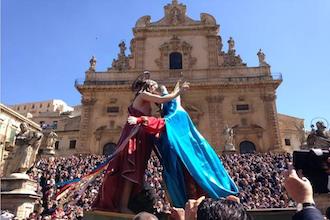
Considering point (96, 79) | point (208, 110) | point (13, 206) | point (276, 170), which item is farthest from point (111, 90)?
point (13, 206)

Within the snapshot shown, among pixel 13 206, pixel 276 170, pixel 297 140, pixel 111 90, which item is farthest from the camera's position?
pixel 297 140

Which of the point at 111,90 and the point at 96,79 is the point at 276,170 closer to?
the point at 111,90

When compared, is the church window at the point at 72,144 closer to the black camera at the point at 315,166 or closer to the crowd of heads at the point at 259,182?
the crowd of heads at the point at 259,182

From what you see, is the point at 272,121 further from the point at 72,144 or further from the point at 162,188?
the point at 72,144

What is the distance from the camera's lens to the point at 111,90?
3077 centimetres

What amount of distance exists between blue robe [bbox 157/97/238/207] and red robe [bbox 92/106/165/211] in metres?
0.22

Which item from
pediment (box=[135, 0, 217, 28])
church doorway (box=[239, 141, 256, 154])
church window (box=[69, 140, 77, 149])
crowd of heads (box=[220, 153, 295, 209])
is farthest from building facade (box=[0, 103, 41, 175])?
crowd of heads (box=[220, 153, 295, 209])

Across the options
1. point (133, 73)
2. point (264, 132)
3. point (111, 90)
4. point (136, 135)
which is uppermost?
point (133, 73)

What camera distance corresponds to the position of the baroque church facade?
28.9 m

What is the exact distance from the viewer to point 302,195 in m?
1.51

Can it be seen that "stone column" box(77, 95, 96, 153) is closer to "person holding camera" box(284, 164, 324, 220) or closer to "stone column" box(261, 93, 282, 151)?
"stone column" box(261, 93, 282, 151)

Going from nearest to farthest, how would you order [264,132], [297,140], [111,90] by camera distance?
[264,132]
[111,90]
[297,140]

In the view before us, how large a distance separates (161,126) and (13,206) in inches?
194

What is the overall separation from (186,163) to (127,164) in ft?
2.56
